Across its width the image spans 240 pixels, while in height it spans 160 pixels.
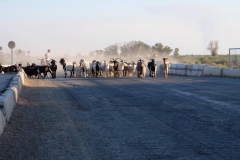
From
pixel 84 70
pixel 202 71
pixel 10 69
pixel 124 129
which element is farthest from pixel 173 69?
pixel 124 129

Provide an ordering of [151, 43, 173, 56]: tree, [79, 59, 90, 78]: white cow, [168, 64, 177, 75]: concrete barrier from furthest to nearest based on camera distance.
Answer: [151, 43, 173, 56]: tree, [168, 64, 177, 75]: concrete barrier, [79, 59, 90, 78]: white cow

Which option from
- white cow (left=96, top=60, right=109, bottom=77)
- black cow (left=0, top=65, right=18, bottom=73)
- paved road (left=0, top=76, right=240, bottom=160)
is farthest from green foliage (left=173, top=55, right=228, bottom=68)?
paved road (left=0, top=76, right=240, bottom=160)

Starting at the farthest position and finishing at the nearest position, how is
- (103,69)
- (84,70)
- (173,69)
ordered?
1. (173,69)
2. (84,70)
3. (103,69)

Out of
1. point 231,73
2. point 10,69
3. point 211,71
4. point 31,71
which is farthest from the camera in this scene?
point 10,69

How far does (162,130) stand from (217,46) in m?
96.6

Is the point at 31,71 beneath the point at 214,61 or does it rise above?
above

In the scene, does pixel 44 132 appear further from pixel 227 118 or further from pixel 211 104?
pixel 211 104

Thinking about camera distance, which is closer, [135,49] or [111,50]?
[135,49]

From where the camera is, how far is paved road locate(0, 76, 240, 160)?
348 inches

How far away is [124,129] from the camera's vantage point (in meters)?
11.3

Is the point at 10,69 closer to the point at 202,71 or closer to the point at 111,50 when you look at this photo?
the point at 202,71

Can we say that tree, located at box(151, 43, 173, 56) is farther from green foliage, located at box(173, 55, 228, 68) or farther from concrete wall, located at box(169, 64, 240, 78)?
concrete wall, located at box(169, 64, 240, 78)

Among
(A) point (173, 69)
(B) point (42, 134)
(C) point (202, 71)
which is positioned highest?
(B) point (42, 134)

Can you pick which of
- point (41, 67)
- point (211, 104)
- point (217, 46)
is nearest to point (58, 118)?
point (211, 104)
